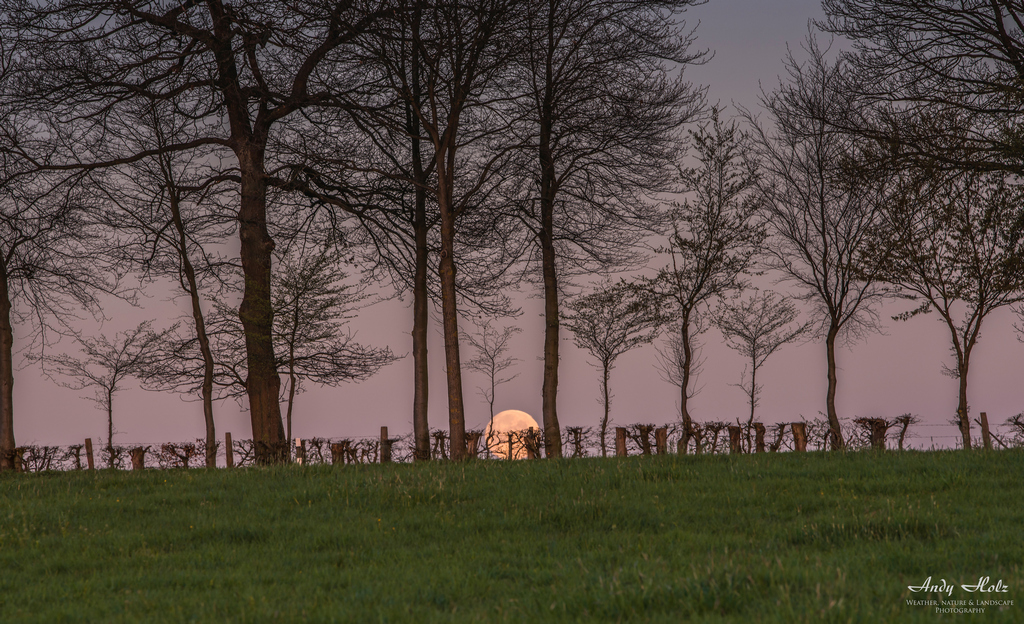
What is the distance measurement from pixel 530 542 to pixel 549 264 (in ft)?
41.6

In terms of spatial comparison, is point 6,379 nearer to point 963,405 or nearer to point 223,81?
point 223,81

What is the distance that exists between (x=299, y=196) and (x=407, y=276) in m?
3.80

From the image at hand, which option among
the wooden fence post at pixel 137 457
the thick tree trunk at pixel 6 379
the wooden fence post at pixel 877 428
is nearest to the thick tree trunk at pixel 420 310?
the wooden fence post at pixel 137 457

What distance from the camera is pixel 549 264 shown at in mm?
19594

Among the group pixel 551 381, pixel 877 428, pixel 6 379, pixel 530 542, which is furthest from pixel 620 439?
pixel 6 379

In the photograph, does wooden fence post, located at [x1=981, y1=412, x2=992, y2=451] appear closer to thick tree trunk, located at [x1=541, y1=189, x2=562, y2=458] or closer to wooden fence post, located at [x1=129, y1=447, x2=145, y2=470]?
thick tree trunk, located at [x1=541, y1=189, x2=562, y2=458]

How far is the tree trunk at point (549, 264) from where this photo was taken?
18828mm

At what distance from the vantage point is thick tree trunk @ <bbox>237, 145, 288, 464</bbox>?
63.0 ft

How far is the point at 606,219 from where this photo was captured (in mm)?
20906

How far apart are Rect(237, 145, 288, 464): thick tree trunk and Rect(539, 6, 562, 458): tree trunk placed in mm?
6681

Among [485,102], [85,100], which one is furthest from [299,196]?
[485,102]

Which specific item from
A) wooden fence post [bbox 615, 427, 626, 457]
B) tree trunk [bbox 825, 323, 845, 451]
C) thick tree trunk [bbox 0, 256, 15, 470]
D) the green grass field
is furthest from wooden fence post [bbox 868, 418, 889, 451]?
thick tree trunk [bbox 0, 256, 15, 470]

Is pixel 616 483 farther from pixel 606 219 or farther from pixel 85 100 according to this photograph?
pixel 85 100

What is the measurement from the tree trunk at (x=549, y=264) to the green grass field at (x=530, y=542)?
6.50 meters
